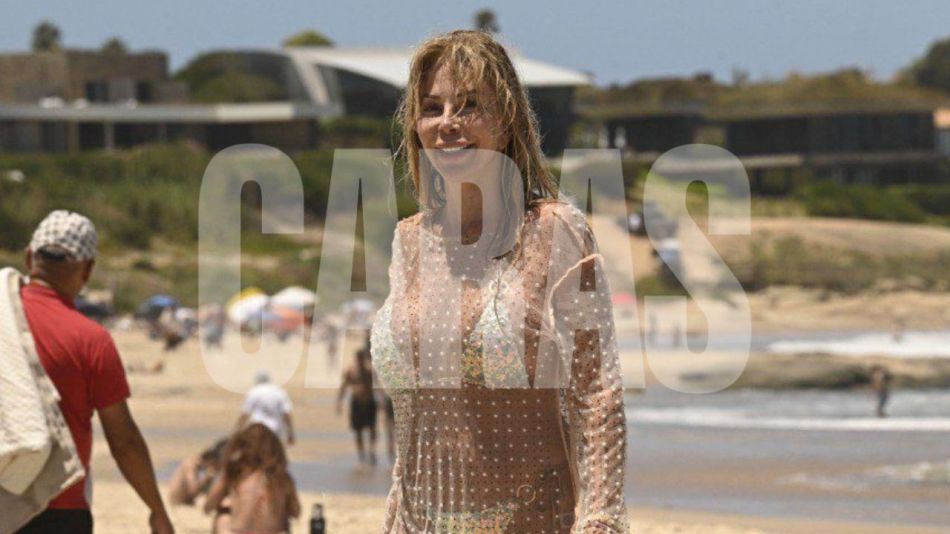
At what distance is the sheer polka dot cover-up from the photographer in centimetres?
289

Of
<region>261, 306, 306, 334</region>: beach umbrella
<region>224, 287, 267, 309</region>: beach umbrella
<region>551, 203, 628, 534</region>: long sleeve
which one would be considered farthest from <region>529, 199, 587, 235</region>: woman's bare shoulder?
<region>224, 287, 267, 309</region>: beach umbrella

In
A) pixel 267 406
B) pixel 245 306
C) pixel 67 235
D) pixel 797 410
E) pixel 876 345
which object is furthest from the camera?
pixel 876 345

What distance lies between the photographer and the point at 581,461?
9.46ft

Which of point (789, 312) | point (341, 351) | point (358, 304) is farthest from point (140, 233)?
point (789, 312)

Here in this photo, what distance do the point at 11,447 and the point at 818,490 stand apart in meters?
13.6

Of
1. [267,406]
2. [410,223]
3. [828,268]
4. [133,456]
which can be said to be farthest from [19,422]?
[828,268]

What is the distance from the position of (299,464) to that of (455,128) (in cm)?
1569

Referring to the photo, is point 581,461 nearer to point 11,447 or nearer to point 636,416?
point 11,447

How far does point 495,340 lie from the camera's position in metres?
2.89

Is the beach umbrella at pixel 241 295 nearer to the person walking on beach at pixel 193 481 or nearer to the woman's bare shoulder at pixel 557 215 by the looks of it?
the person walking on beach at pixel 193 481

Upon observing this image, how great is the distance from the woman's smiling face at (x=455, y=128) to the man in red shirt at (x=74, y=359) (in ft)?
4.78

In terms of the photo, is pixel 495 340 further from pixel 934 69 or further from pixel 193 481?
pixel 934 69

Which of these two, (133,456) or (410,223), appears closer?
(410,223)

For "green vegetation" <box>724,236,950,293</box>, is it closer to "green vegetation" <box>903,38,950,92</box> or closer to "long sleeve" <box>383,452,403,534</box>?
"green vegetation" <box>903,38,950,92</box>
